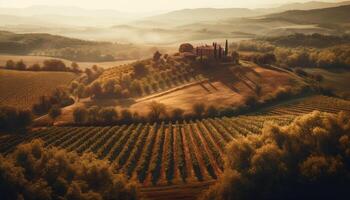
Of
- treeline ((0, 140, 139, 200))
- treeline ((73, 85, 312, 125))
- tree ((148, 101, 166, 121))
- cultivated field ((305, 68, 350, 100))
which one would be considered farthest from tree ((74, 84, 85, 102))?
cultivated field ((305, 68, 350, 100))

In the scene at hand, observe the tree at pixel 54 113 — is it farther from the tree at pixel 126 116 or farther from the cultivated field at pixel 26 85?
the tree at pixel 126 116

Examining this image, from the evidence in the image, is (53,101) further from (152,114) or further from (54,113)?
(152,114)

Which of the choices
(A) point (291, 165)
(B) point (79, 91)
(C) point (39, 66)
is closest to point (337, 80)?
(B) point (79, 91)

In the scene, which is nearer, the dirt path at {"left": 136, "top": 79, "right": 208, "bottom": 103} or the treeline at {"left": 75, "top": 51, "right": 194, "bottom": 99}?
the dirt path at {"left": 136, "top": 79, "right": 208, "bottom": 103}

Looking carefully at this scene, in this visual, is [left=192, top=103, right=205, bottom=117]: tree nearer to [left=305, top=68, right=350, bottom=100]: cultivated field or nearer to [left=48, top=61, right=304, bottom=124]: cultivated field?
[left=48, top=61, right=304, bottom=124]: cultivated field

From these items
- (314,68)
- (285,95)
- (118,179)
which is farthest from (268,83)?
(118,179)

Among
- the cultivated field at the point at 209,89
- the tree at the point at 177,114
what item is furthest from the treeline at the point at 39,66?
the tree at the point at 177,114
